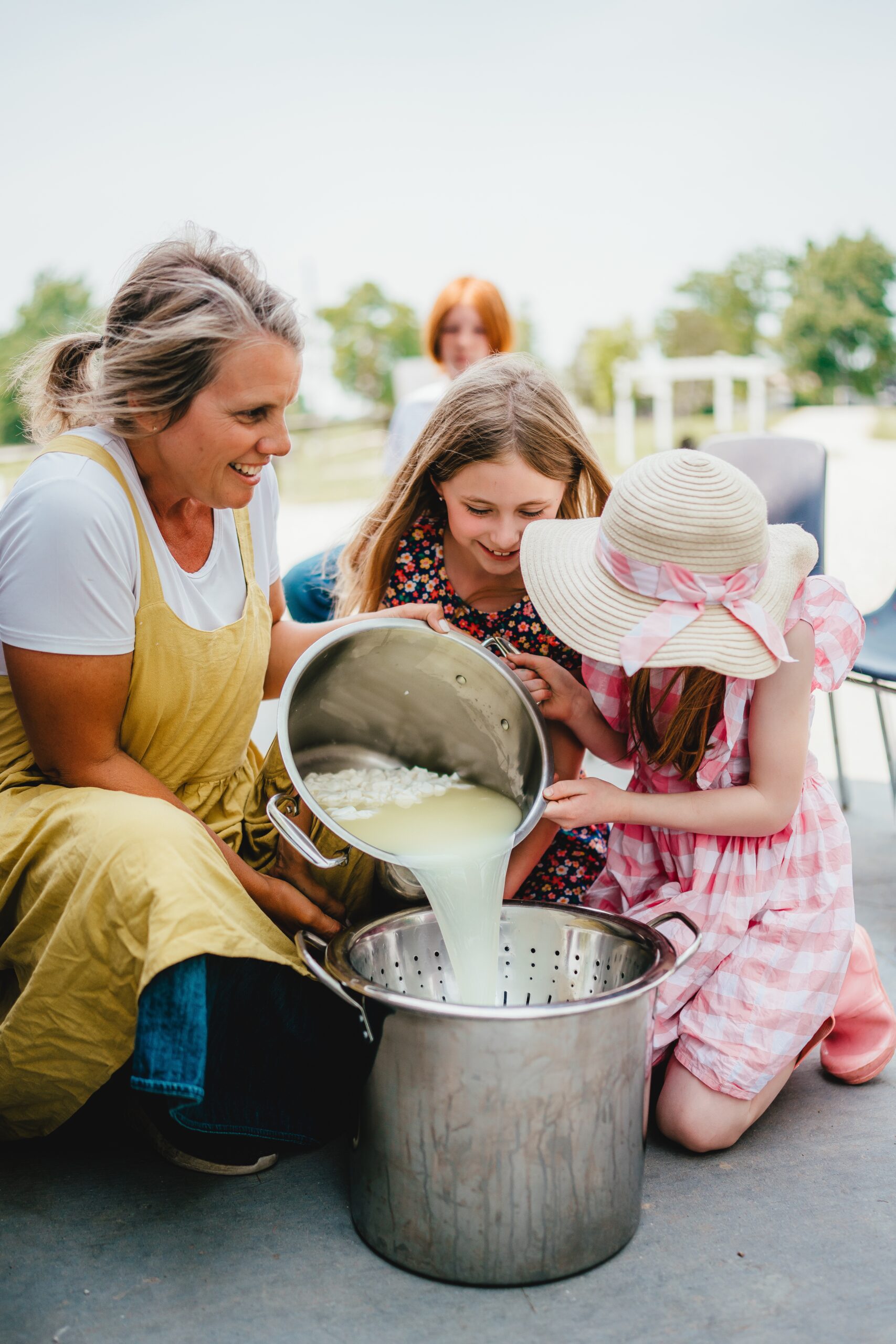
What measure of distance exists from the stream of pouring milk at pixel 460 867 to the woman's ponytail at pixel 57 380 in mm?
662

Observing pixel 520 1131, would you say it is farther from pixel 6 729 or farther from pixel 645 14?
pixel 645 14

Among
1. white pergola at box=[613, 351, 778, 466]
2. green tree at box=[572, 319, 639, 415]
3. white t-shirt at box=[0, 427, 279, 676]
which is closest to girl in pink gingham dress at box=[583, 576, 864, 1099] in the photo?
white t-shirt at box=[0, 427, 279, 676]

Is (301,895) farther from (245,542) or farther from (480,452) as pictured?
(480,452)

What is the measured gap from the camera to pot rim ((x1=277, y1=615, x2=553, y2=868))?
4.52 ft

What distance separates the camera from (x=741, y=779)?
1493 mm

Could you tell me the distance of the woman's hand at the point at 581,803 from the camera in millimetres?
1401

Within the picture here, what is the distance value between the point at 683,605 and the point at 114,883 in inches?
28.8

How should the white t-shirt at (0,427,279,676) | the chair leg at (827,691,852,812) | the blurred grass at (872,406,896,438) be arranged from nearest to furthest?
the white t-shirt at (0,427,279,676) < the chair leg at (827,691,852,812) < the blurred grass at (872,406,896,438)

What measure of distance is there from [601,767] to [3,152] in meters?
32.0

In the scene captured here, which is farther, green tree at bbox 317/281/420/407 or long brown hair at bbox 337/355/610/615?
green tree at bbox 317/281/420/407

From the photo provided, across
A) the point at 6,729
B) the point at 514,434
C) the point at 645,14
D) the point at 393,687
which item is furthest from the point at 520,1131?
the point at 645,14

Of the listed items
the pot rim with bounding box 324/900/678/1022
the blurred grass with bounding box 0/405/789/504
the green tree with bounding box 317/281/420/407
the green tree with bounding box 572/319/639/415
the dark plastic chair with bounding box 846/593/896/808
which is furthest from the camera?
the green tree with bounding box 572/319/639/415

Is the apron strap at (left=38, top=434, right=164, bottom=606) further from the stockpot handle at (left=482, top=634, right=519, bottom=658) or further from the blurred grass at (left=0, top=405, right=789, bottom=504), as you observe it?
the blurred grass at (left=0, top=405, right=789, bottom=504)

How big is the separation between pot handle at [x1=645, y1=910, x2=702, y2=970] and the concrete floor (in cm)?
30
